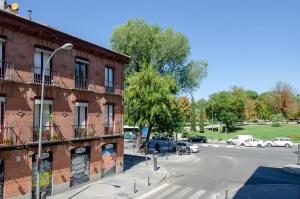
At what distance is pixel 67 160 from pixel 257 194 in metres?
13.8

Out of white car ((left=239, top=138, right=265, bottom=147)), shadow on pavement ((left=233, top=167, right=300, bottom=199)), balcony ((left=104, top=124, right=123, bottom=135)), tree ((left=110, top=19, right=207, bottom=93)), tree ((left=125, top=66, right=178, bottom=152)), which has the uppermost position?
tree ((left=110, top=19, right=207, bottom=93))

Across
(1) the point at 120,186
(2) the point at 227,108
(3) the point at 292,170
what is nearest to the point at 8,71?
(1) the point at 120,186

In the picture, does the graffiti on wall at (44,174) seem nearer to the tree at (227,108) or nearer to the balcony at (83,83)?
the balcony at (83,83)

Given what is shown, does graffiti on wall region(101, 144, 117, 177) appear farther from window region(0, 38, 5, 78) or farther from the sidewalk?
window region(0, 38, 5, 78)

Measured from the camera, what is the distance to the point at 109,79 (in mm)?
30797

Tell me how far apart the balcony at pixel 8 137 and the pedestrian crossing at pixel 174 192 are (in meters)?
8.84

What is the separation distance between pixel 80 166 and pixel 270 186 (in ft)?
48.9

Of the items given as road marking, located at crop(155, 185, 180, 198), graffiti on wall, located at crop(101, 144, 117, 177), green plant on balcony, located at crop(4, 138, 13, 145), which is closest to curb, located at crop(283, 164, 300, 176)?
road marking, located at crop(155, 185, 180, 198)

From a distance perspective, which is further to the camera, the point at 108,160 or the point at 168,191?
the point at 108,160

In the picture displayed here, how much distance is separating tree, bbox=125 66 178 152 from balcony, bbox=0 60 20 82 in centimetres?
2148

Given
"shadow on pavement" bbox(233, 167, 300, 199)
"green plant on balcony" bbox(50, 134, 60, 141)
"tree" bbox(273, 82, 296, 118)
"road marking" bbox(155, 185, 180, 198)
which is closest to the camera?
"green plant on balcony" bbox(50, 134, 60, 141)

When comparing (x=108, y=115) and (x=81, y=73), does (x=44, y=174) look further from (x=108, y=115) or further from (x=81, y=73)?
(x=108, y=115)

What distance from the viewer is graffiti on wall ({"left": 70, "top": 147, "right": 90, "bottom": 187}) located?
25.8 m

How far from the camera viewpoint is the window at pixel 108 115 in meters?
29.9
